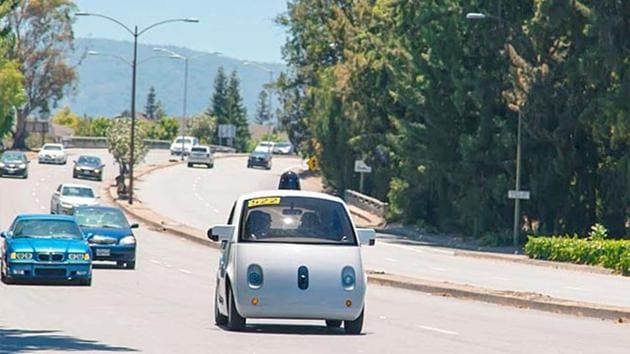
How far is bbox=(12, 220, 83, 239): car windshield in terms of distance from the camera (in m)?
32.7

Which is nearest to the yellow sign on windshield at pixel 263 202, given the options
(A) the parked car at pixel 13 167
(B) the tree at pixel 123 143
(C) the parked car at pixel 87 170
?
(B) the tree at pixel 123 143

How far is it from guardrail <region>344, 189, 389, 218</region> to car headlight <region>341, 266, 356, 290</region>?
200ft

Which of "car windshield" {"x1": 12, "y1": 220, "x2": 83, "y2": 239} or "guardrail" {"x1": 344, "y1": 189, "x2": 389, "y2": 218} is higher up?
"car windshield" {"x1": 12, "y1": 220, "x2": 83, "y2": 239}

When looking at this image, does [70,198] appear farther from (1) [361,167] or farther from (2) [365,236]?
(2) [365,236]

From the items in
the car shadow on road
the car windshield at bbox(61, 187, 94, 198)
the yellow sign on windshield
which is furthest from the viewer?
the car windshield at bbox(61, 187, 94, 198)

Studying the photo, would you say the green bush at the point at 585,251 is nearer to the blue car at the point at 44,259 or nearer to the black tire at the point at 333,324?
the blue car at the point at 44,259

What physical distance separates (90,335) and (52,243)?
12.1 meters

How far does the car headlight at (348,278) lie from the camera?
20797 millimetres

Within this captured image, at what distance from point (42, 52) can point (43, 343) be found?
135m

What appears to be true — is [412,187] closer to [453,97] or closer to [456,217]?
[456,217]

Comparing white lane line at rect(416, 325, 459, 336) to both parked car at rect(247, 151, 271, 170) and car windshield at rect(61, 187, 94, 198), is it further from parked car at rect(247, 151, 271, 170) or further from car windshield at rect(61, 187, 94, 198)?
parked car at rect(247, 151, 271, 170)

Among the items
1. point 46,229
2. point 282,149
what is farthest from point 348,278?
point 282,149

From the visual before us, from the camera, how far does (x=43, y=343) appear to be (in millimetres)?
18734

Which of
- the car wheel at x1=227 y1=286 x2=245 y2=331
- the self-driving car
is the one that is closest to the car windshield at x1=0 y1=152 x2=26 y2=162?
the self-driving car
